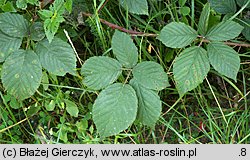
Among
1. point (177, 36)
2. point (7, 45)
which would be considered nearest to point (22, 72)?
point (7, 45)

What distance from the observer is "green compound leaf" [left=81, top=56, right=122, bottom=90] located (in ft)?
4.25

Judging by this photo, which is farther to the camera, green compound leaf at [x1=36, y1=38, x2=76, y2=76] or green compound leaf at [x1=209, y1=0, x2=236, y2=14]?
green compound leaf at [x1=209, y1=0, x2=236, y2=14]

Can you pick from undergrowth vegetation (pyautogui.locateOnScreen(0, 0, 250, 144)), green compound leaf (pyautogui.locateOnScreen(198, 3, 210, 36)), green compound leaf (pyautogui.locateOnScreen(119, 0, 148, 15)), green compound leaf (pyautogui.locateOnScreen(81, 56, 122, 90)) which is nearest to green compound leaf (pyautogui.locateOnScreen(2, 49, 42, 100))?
undergrowth vegetation (pyautogui.locateOnScreen(0, 0, 250, 144))

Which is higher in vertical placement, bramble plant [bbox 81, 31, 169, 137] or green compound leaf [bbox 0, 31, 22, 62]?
green compound leaf [bbox 0, 31, 22, 62]

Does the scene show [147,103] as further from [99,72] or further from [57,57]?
[57,57]

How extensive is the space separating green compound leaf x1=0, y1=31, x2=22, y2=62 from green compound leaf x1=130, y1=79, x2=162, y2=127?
390 mm

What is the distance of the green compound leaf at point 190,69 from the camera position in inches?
50.0

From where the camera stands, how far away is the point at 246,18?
1483 millimetres

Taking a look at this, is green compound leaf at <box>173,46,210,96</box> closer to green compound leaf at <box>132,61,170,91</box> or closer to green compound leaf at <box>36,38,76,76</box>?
green compound leaf at <box>132,61,170,91</box>

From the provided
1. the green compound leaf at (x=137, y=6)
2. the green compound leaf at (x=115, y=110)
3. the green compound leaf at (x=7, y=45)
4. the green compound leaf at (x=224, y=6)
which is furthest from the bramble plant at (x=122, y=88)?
the green compound leaf at (x=224, y=6)

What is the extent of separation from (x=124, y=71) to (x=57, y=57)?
28cm

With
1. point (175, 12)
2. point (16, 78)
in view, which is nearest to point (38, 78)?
point (16, 78)

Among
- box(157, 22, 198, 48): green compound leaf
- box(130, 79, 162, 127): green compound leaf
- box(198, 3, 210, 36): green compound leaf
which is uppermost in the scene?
box(198, 3, 210, 36): green compound leaf

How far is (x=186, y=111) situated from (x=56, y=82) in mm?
517
